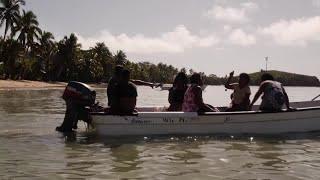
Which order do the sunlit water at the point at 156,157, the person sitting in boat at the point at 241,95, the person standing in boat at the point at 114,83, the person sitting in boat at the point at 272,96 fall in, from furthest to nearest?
the person sitting in boat at the point at 241,95 → the person sitting in boat at the point at 272,96 → the person standing in boat at the point at 114,83 → the sunlit water at the point at 156,157

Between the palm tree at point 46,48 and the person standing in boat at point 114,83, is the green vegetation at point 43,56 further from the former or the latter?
the person standing in boat at point 114,83

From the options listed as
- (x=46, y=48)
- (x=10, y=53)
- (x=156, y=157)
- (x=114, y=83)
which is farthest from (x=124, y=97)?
(x=46, y=48)

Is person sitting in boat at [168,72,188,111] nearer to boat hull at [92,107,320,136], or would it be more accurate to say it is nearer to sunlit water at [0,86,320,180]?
boat hull at [92,107,320,136]

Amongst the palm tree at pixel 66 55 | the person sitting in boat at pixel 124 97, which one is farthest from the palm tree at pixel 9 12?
the person sitting in boat at pixel 124 97

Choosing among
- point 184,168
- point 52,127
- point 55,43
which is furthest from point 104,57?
point 184,168

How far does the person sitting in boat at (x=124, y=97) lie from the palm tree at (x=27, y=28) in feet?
183

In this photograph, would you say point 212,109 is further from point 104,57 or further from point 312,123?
point 104,57

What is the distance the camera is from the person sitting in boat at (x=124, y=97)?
39.3 feet

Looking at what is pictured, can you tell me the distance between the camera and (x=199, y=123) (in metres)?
12.3

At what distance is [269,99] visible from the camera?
40.8ft

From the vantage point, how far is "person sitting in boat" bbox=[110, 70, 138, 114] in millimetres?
11992

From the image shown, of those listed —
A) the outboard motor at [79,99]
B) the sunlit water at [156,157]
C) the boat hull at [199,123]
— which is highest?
the outboard motor at [79,99]

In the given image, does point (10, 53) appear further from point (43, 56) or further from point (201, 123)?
point (201, 123)

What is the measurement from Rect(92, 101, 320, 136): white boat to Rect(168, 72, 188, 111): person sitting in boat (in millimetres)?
1013
